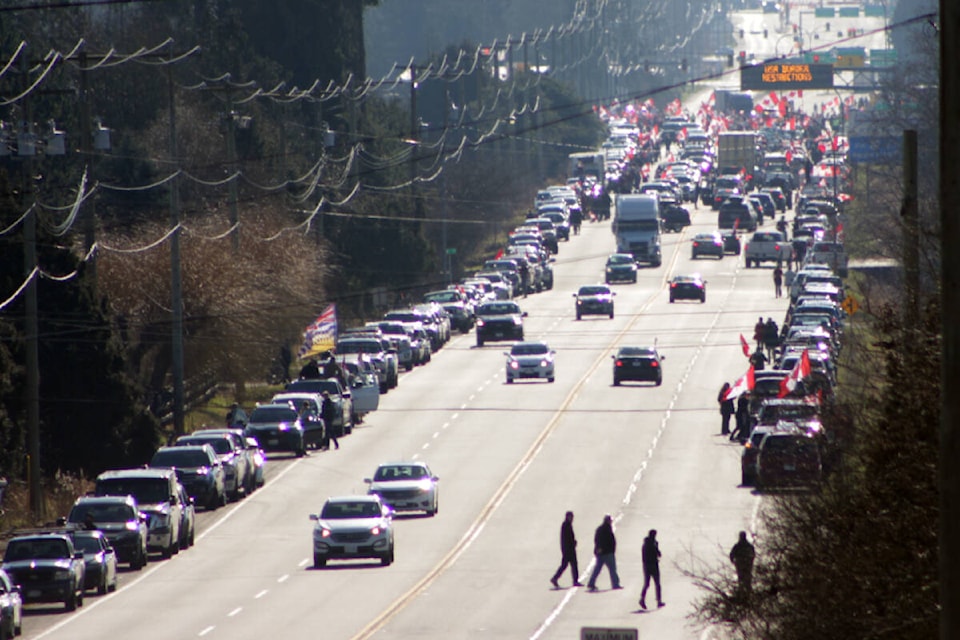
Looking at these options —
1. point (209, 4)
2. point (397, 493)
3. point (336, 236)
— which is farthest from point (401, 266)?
point (397, 493)

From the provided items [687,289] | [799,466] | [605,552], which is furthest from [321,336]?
[799,466]

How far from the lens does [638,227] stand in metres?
99.2

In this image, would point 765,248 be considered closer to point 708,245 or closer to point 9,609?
point 708,245

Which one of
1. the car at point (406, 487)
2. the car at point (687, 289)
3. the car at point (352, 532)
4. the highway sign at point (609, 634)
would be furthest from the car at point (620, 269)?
the highway sign at point (609, 634)

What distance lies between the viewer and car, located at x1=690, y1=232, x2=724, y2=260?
102344 millimetres

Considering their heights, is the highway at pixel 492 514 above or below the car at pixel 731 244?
below

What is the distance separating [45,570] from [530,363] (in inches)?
1254

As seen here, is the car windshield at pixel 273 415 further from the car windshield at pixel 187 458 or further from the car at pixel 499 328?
the car at pixel 499 328

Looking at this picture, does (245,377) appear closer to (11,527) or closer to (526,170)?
(11,527)

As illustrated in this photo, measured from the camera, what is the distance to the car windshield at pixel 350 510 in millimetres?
37844

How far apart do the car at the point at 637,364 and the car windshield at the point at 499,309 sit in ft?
47.3

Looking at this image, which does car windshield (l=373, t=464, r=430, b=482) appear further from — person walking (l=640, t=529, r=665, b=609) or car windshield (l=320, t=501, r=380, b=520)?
person walking (l=640, t=529, r=665, b=609)

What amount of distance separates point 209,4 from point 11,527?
65.4 m

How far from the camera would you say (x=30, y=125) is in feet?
141
